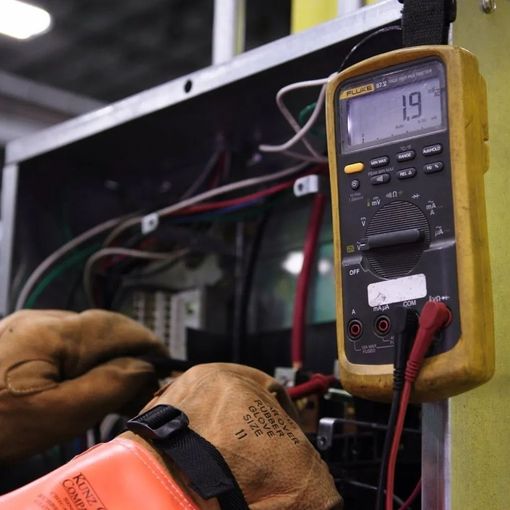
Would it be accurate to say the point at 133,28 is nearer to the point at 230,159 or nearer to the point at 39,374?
the point at 230,159

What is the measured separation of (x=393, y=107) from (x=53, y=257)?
65cm

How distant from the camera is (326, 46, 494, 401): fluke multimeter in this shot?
0.52m

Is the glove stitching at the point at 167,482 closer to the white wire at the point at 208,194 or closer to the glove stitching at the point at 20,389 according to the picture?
the glove stitching at the point at 20,389

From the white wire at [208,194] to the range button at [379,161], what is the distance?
1.09ft

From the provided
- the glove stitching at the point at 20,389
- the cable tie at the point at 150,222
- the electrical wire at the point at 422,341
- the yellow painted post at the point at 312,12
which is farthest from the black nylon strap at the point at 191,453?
the yellow painted post at the point at 312,12

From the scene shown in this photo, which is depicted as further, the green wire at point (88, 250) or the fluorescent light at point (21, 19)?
the fluorescent light at point (21, 19)

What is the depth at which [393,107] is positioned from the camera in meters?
0.60

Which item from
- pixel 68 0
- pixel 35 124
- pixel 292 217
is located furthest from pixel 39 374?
pixel 68 0

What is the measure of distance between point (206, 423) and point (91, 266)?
59cm

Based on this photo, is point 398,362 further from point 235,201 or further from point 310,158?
point 235,201

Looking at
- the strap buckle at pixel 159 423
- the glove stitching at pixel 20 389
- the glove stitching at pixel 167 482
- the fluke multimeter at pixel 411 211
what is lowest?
the glove stitching at pixel 167 482

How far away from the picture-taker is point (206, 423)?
1.91 feet

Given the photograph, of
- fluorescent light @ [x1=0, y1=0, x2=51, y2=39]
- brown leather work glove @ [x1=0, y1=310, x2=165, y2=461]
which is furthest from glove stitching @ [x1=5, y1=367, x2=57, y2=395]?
fluorescent light @ [x1=0, y1=0, x2=51, y2=39]

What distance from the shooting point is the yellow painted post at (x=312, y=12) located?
3.22 feet
